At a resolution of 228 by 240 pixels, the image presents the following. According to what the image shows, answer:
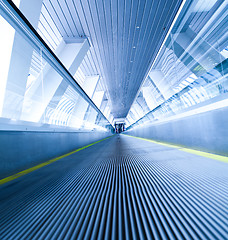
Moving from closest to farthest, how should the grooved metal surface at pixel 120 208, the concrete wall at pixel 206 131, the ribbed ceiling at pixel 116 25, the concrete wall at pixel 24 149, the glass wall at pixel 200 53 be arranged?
the grooved metal surface at pixel 120 208 → the concrete wall at pixel 24 149 → the concrete wall at pixel 206 131 → the glass wall at pixel 200 53 → the ribbed ceiling at pixel 116 25

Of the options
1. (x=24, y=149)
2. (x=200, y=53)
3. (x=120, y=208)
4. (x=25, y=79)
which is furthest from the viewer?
(x=200, y=53)

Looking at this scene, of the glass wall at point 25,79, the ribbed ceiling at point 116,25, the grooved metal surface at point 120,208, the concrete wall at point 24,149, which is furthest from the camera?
the ribbed ceiling at point 116,25

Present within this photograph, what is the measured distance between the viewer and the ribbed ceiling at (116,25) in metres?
4.79

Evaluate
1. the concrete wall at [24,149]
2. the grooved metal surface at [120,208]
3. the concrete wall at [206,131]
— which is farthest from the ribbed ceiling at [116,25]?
the grooved metal surface at [120,208]

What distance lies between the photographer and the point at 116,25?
570 cm

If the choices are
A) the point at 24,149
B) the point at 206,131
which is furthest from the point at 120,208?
the point at 206,131

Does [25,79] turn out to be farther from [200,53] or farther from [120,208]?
[200,53]

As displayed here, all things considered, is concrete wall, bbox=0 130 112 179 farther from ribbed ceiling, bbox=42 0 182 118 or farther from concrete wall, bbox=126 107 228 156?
ribbed ceiling, bbox=42 0 182 118

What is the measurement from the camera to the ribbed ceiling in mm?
4793

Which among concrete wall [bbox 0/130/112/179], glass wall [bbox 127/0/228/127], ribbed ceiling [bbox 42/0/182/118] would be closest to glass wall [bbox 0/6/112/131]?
concrete wall [bbox 0/130/112/179]

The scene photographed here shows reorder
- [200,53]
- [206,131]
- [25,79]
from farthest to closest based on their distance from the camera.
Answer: [200,53] → [206,131] → [25,79]

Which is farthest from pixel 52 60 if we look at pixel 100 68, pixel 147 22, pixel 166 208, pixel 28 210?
pixel 100 68

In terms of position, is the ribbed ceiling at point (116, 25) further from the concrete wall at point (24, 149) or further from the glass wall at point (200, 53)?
the concrete wall at point (24, 149)

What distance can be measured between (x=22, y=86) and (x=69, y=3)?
4516 mm
